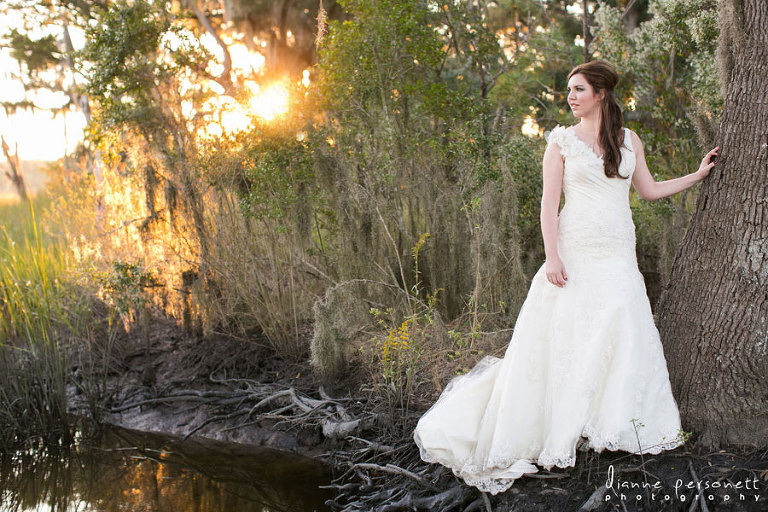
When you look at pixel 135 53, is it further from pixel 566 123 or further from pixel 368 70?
pixel 566 123

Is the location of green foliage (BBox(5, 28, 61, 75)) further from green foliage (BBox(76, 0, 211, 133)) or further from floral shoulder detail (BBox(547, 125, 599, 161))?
floral shoulder detail (BBox(547, 125, 599, 161))

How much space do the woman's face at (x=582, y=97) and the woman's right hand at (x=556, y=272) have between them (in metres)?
0.79

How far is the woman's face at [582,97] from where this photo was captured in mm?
3459

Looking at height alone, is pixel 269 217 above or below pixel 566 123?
below

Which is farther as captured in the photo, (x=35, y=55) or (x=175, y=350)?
(x=35, y=55)

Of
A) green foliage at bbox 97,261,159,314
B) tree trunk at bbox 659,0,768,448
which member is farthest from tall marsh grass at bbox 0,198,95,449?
tree trunk at bbox 659,0,768,448

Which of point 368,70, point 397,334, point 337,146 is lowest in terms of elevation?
point 397,334

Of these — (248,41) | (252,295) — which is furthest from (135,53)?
(248,41)

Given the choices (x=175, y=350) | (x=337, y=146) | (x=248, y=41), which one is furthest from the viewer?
(x=248, y=41)

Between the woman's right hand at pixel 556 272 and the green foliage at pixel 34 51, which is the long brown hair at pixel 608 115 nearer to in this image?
the woman's right hand at pixel 556 272

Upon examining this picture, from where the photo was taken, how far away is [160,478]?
203 inches

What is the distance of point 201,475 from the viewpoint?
16.9 ft

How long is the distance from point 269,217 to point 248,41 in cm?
871

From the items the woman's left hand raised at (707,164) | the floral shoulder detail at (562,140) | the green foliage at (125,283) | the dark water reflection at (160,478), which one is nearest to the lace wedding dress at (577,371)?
the floral shoulder detail at (562,140)
